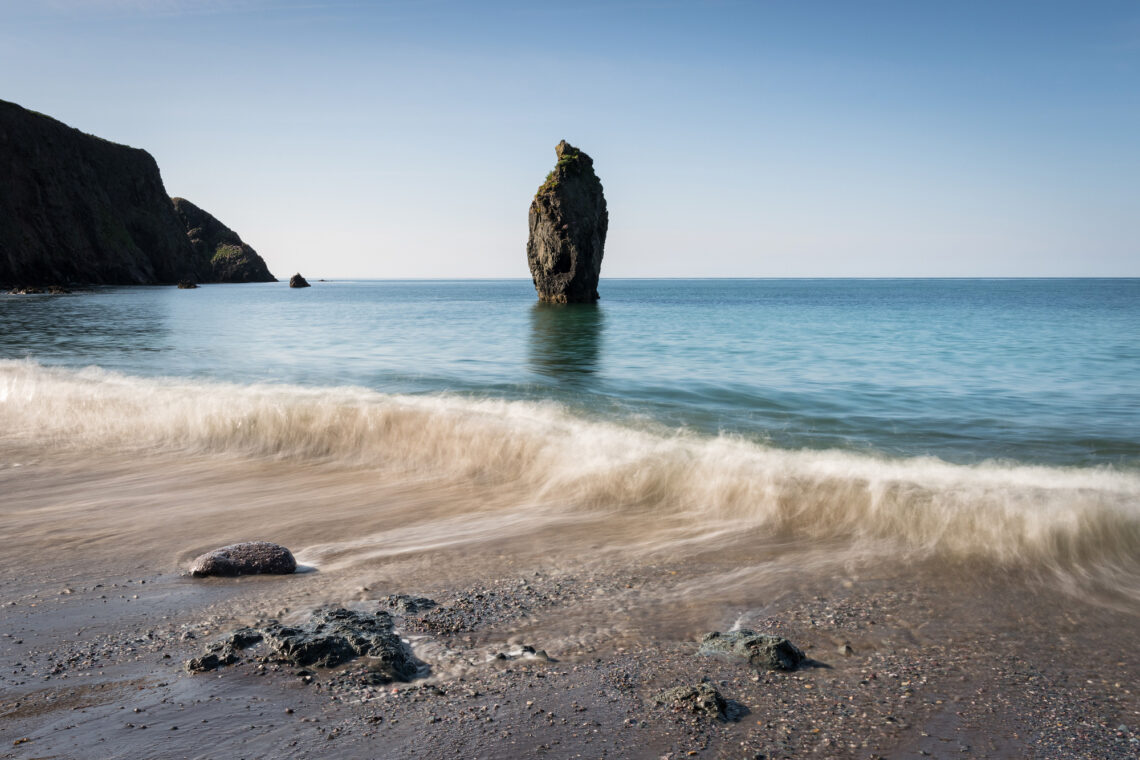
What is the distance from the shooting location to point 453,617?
14.9ft

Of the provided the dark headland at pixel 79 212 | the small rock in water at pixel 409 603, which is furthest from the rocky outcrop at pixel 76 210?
the small rock in water at pixel 409 603

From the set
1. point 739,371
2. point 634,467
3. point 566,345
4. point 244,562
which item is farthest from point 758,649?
point 566,345

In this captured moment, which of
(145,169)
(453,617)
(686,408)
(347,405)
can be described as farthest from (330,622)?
(145,169)

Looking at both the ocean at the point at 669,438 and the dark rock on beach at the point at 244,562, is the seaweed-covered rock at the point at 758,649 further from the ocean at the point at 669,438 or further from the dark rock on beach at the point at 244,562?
the dark rock on beach at the point at 244,562

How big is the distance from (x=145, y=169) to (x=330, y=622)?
437 feet

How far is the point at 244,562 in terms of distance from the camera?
526 cm

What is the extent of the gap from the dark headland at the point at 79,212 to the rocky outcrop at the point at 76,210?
4.6 inches

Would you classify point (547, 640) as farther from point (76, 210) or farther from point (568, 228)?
point (76, 210)

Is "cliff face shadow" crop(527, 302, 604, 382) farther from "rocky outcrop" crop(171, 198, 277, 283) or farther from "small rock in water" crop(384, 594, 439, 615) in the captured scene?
"rocky outcrop" crop(171, 198, 277, 283)

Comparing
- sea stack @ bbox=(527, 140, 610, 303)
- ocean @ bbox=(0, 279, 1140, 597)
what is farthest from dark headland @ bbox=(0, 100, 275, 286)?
ocean @ bbox=(0, 279, 1140, 597)

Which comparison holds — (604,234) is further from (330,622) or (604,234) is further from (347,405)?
(330,622)

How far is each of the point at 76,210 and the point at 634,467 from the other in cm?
10499

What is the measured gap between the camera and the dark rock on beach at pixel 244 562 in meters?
5.22

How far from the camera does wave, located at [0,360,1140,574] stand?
651 cm
